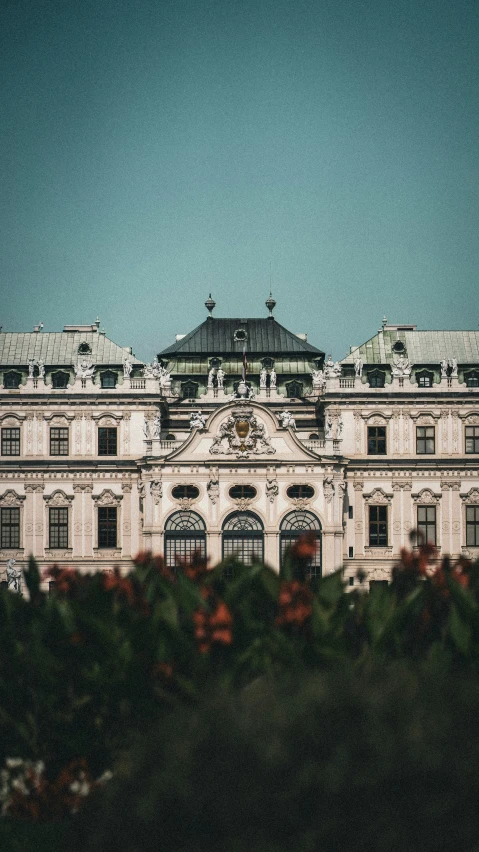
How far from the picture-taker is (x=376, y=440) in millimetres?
73938

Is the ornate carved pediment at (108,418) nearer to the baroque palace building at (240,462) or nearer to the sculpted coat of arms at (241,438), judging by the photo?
the baroque palace building at (240,462)

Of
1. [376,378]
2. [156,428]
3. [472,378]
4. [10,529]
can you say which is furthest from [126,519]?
[472,378]

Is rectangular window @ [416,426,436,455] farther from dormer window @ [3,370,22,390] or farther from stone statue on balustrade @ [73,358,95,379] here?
dormer window @ [3,370,22,390]

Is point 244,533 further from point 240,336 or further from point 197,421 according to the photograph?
point 240,336

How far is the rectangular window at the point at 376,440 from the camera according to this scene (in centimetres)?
7394

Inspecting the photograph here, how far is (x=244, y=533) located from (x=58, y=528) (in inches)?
460

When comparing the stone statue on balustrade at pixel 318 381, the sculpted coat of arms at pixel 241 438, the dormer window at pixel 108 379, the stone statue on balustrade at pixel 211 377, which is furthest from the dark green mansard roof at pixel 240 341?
the sculpted coat of arms at pixel 241 438

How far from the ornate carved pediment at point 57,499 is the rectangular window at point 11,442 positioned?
3353 millimetres

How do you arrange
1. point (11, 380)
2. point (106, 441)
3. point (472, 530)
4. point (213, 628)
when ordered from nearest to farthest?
point (213, 628), point (472, 530), point (106, 441), point (11, 380)

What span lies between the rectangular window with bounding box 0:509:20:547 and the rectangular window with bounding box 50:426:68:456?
455 centimetres

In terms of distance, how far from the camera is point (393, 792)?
1566 cm

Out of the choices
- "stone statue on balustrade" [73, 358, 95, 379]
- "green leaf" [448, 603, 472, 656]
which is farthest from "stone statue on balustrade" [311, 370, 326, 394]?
"green leaf" [448, 603, 472, 656]

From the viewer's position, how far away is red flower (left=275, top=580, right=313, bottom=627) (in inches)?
848

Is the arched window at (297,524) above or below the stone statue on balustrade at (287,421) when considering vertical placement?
below
